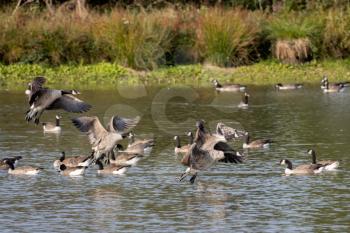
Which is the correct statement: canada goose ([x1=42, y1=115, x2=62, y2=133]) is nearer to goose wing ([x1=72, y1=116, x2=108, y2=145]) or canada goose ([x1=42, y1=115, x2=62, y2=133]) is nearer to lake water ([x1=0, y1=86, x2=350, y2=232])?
lake water ([x1=0, y1=86, x2=350, y2=232])

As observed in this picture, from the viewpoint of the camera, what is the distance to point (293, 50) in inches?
1464

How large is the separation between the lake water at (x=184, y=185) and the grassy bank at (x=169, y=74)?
5833 mm

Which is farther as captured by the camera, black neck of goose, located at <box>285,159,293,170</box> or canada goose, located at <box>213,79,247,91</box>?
canada goose, located at <box>213,79,247,91</box>

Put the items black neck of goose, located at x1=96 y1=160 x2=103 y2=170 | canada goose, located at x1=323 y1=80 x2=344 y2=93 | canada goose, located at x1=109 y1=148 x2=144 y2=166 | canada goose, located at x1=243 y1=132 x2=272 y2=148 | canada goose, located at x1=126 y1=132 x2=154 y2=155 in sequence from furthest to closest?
canada goose, located at x1=323 y1=80 x2=344 y2=93
canada goose, located at x1=243 y1=132 x2=272 y2=148
canada goose, located at x1=126 y1=132 x2=154 y2=155
canada goose, located at x1=109 y1=148 x2=144 y2=166
black neck of goose, located at x1=96 y1=160 x2=103 y2=170

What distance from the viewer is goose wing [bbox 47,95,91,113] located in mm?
20234

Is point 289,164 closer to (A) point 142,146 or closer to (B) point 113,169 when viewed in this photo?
(B) point 113,169

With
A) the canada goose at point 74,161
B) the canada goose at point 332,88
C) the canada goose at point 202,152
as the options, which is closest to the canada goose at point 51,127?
the canada goose at point 74,161

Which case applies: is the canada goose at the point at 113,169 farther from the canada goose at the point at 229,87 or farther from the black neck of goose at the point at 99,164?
the canada goose at the point at 229,87

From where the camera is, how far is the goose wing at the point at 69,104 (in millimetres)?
20234

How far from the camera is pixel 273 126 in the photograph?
1028 inches

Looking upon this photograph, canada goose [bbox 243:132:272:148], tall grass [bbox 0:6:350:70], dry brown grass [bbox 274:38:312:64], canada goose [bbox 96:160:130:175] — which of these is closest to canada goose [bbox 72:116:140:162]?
canada goose [bbox 96:160:130:175]

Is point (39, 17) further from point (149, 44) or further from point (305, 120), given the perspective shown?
point (305, 120)

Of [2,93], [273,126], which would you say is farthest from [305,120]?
[2,93]

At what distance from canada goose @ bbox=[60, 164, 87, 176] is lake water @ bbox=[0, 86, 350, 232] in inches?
5.1
